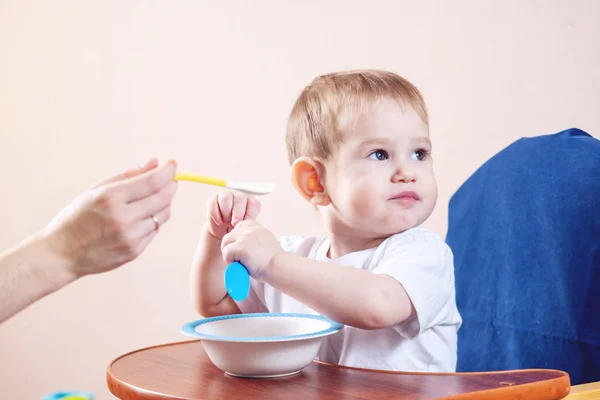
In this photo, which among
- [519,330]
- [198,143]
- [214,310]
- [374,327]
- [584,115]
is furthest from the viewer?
[198,143]

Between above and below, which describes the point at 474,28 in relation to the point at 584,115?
above

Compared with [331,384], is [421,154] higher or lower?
higher

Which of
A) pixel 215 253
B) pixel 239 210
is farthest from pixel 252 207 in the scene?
pixel 215 253

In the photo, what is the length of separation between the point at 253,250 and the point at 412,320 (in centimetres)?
24

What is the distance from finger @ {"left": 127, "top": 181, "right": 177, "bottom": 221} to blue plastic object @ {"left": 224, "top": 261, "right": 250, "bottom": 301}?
0.12 m

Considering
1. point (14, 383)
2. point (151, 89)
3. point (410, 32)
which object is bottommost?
point (14, 383)

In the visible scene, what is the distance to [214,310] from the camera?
1210 millimetres

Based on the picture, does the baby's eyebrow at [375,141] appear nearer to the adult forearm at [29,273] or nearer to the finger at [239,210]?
the finger at [239,210]

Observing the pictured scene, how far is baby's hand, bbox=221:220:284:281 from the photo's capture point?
3.09 ft

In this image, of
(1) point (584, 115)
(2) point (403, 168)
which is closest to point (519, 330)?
(2) point (403, 168)

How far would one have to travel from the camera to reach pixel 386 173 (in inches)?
41.8

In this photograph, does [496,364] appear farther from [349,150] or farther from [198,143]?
[198,143]

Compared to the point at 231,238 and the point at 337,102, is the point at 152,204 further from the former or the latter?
the point at 337,102

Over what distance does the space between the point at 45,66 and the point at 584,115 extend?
200 cm
